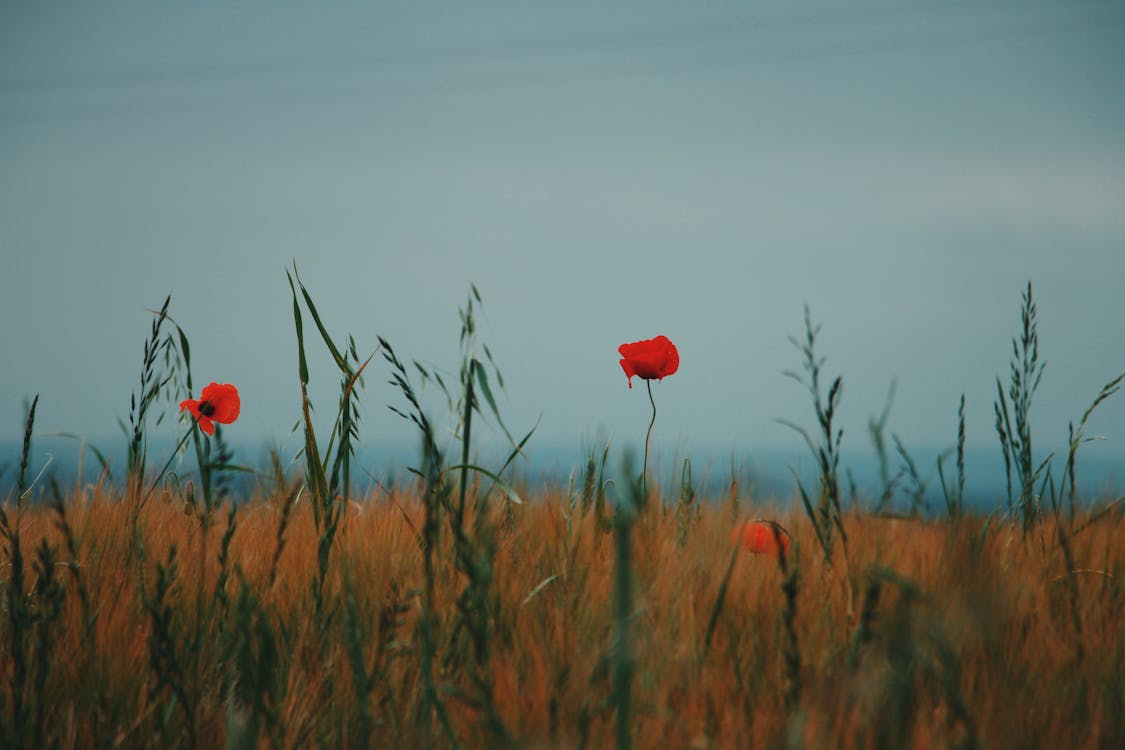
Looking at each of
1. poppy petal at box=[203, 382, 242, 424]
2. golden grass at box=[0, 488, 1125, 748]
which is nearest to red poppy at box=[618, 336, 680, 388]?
golden grass at box=[0, 488, 1125, 748]

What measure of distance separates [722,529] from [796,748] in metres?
0.85

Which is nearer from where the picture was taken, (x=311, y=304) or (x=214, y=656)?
(x=214, y=656)

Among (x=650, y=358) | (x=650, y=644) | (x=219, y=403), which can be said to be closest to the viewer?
(x=650, y=644)

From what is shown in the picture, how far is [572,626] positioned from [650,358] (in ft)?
4.28

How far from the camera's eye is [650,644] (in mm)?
1211

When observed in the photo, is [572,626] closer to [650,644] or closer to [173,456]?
[650,644]

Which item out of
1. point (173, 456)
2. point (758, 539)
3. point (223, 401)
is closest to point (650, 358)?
point (758, 539)

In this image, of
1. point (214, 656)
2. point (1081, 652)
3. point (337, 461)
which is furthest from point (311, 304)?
point (1081, 652)

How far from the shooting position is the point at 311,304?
207 centimetres

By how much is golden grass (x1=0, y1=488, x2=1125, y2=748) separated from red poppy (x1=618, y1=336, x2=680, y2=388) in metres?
0.78

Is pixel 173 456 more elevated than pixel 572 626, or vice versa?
pixel 173 456

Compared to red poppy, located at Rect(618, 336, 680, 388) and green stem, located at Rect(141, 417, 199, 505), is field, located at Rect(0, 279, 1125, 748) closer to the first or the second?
green stem, located at Rect(141, 417, 199, 505)

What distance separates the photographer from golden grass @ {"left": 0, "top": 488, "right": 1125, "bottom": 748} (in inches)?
41.4

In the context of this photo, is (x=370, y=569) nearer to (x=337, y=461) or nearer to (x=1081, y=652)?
(x=337, y=461)
